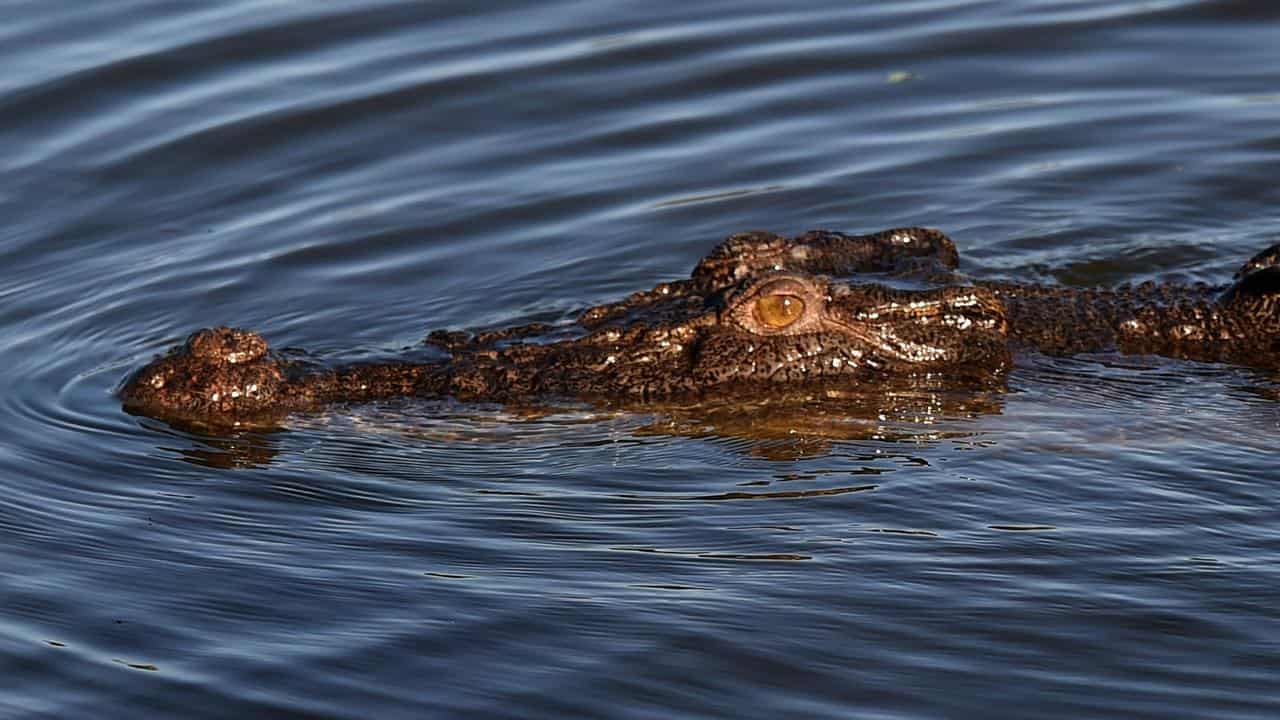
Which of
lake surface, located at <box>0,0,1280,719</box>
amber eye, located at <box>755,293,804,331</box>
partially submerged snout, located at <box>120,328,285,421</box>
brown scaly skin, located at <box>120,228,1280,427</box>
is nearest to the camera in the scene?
lake surface, located at <box>0,0,1280,719</box>

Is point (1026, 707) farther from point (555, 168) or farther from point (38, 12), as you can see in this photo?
point (38, 12)

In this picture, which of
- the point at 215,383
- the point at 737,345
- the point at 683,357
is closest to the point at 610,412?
the point at 683,357

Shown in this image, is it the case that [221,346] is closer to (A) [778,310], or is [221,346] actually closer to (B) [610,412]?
(B) [610,412]

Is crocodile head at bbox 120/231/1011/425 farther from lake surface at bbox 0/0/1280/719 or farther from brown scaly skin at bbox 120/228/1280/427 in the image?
lake surface at bbox 0/0/1280/719

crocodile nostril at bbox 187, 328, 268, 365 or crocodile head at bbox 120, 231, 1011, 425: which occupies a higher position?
crocodile nostril at bbox 187, 328, 268, 365

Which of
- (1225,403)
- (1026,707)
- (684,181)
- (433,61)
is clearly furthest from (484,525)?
(433,61)

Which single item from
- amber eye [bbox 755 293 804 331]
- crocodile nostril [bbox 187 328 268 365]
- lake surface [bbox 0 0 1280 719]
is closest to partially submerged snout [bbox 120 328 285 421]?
crocodile nostril [bbox 187 328 268 365]
